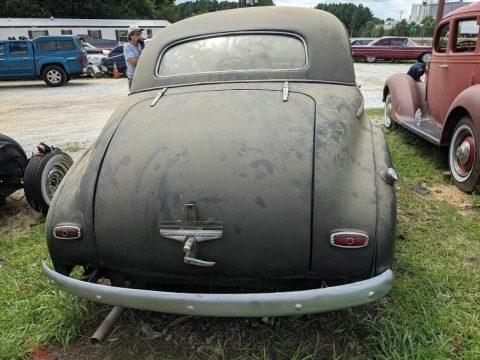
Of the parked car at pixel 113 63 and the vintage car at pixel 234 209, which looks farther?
the parked car at pixel 113 63

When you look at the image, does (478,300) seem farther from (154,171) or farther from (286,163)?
(154,171)

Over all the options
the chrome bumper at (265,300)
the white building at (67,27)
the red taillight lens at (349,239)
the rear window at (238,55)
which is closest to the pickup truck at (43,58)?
→ the rear window at (238,55)

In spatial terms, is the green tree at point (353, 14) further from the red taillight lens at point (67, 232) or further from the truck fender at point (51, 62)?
the red taillight lens at point (67, 232)

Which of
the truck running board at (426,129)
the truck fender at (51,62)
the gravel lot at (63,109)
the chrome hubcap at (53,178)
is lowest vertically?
the gravel lot at (63,109)

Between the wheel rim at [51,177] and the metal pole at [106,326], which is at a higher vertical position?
the wheel rim at [51,177]

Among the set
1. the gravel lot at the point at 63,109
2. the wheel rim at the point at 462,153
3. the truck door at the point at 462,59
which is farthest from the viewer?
the gravel lot at the point at 63,109

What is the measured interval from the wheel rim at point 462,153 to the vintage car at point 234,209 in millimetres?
2243

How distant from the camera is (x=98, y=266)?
7.80ft

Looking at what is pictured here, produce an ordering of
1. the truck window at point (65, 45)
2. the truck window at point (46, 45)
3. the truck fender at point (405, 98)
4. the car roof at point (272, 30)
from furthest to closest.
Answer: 1. the truck window at point (65, 45)
2. the truck window at point (46, 45)
3. the truck fender at point (405, 98)
4. the car roof at point (272, 30)

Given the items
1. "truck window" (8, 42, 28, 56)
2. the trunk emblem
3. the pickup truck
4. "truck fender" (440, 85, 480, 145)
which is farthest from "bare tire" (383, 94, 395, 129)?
"truck window" (8, 42, 28, 56)

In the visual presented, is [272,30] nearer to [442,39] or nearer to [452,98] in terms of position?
[452,98]

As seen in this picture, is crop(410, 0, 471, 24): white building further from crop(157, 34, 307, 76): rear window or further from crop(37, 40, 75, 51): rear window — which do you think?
crop(37, 40, 75, 51): rear window

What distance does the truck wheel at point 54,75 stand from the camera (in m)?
15.8

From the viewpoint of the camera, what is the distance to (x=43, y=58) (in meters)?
15.6
